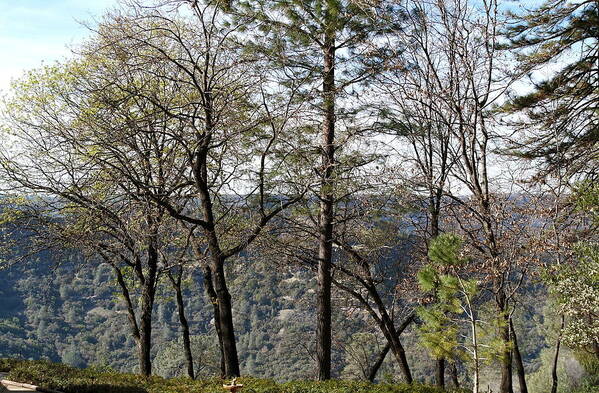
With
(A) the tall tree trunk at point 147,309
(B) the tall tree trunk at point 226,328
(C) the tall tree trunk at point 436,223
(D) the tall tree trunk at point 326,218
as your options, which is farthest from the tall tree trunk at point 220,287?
(C) the tall tree trunk at point 436,223

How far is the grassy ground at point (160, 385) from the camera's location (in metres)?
7.65

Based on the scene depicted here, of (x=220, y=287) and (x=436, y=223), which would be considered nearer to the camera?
(x=220, y=287)

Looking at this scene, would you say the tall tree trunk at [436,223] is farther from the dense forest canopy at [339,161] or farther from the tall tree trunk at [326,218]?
the tall tree trunk at [326,218]

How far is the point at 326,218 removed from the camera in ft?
35.1

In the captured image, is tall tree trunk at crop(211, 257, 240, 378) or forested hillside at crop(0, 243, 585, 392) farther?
forested hillside at crop(0, 243, 585, 392)

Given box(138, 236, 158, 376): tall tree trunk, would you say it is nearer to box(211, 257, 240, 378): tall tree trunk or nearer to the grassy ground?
the grassy ground

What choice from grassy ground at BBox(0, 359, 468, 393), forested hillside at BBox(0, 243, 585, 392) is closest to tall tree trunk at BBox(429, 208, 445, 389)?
grassy ground at BBox(0, 359, 468, 393)

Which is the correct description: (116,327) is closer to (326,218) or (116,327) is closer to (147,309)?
(147,309)

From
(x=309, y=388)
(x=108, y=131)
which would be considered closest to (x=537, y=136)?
(x=309, y=388)

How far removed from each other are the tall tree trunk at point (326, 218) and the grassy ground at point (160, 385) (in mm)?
1799

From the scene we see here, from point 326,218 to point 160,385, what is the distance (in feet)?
14.8

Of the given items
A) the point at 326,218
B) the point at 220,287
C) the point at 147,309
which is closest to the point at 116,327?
the point at 147,309

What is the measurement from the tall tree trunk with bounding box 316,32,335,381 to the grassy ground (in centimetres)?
180

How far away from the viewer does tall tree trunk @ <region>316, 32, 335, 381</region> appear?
10078 millimetres
